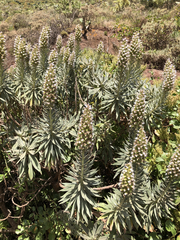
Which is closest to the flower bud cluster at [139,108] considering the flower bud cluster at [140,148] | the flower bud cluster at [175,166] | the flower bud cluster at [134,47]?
the flower bud cluster at [140,148]

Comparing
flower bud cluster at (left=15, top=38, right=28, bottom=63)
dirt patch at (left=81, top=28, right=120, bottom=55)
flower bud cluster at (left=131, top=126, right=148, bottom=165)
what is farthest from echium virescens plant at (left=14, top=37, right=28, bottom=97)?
dirt patch at (left=81, top=28, right=120, bottom=55)

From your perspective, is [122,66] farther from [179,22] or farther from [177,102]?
[179,22]

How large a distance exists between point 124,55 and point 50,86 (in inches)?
50.9

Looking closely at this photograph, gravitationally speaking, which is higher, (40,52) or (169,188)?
(40,52)

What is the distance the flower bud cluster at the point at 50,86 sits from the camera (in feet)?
7.64

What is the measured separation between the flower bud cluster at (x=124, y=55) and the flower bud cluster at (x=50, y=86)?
1.13 m

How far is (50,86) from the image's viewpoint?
2.38m

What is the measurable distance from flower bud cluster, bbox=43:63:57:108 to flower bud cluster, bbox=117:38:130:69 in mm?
1128

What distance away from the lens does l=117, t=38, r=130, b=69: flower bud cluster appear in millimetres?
2724

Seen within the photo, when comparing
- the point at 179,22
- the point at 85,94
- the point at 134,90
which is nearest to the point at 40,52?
the point at 85,94

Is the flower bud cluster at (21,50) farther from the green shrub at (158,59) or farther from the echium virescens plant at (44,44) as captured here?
the green shrub at (158,59)

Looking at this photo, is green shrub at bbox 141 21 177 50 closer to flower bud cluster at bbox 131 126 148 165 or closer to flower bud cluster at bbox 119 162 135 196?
flower bud cluster at bbox 131 126 148 165

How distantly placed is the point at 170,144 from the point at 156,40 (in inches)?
278

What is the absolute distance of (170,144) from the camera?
348cm
